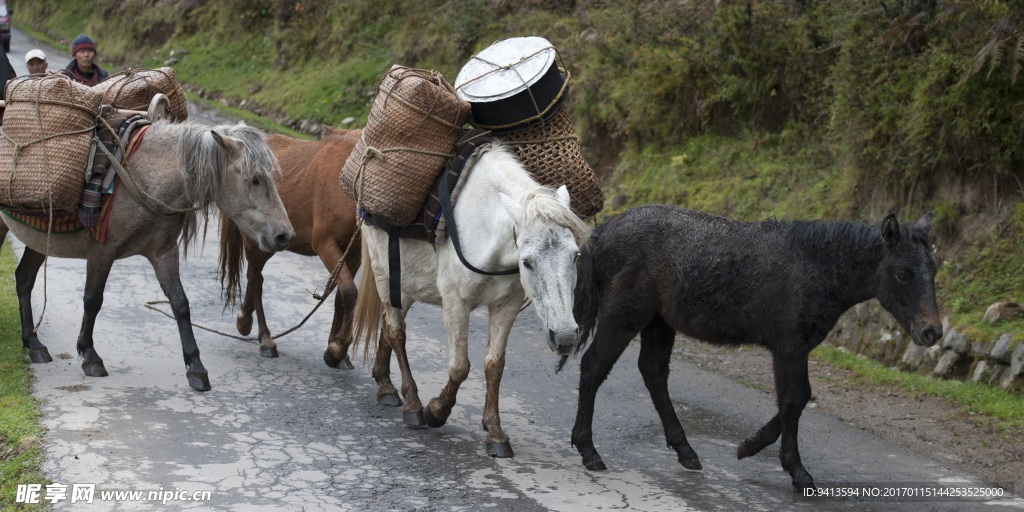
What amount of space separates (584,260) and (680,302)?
65 cm

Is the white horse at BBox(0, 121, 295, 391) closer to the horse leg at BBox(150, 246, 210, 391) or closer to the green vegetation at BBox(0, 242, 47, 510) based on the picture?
the horse leg at BBox(150, 246, 210, 391)

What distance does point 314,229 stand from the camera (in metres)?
7.87

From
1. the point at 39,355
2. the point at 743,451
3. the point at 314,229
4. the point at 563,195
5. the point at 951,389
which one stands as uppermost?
the point at 563,195

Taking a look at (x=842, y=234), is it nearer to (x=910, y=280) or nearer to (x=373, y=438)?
(x=910, y=280)

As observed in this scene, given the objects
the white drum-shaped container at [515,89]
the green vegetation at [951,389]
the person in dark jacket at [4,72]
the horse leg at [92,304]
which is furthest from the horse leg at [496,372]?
the person in dark jacket at [4,72]

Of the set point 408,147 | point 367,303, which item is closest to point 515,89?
point 408,147

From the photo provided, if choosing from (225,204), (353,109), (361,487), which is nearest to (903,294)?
(361,487)

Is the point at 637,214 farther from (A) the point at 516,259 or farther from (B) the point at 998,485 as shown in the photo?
(B) the point at 998,485

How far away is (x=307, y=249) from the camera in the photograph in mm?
8391

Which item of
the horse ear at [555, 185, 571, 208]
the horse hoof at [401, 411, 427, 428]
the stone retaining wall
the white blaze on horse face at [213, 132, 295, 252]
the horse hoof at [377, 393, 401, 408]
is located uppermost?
the horse ear at [555, 185, 571, 208]

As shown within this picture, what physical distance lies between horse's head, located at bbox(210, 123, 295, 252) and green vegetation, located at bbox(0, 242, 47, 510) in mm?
1827

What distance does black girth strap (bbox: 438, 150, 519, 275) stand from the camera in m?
6.05

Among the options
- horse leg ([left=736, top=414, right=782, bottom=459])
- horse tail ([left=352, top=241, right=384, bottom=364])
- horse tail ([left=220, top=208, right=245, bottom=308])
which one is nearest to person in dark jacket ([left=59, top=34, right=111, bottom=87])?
horse tail ([left=220, top=208, right=245, bottom=308])

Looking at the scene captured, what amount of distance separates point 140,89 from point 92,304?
5.81 ft
